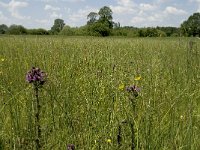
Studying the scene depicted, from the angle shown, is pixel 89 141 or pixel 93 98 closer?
pixel 89 141

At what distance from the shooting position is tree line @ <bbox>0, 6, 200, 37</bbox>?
3735 mm

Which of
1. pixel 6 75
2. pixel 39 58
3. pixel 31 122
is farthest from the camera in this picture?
pixel 39 58

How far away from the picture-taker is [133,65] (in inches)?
145

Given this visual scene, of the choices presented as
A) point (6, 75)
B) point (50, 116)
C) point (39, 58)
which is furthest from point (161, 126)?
point (39, 58)

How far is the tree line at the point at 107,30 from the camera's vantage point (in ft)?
12.3

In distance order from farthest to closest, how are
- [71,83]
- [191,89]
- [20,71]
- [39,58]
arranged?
1. [39,58]
2. [20,71]
3. [71,83]
4. [191,89]

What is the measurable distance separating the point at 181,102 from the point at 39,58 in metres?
2.60

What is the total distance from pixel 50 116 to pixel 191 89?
127cm

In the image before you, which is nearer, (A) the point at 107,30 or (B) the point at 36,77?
(B) the point at 36,77

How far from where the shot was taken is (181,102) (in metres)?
2.48

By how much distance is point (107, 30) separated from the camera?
2000 inches

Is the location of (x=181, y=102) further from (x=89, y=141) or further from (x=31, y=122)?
(x=31, y=122)

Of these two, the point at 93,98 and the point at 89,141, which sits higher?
the point at 93,98

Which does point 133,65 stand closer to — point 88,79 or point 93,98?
point 88,79
